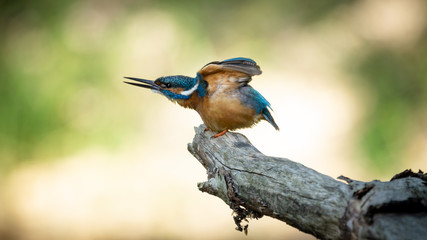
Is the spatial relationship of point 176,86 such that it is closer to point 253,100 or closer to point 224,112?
point 224,112

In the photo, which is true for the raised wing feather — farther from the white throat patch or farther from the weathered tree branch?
the weathered tree branch

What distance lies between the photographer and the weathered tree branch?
1563 millimetres

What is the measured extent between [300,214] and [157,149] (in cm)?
484

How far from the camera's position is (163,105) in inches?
265

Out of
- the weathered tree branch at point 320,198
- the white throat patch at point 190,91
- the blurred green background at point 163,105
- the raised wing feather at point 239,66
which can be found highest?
the blurred green background at point 163,105

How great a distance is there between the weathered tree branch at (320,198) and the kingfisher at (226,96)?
63 cm

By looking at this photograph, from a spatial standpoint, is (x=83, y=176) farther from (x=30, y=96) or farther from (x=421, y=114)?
(x=421, y=114)

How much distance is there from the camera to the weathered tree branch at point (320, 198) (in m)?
1.56

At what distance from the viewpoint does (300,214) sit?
1.77 metres

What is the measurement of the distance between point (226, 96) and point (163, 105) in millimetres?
3842

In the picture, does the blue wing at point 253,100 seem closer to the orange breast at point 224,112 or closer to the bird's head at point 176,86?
the orange breast at point 224,112

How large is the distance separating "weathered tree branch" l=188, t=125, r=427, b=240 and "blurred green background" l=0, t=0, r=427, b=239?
134 inches

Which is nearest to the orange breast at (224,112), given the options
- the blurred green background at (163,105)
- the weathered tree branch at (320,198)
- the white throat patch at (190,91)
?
the white throat patch at (190,91)

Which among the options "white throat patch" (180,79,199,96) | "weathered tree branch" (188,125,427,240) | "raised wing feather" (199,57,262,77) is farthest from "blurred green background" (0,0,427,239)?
"weathered tree branch" (188,125,427,240)
